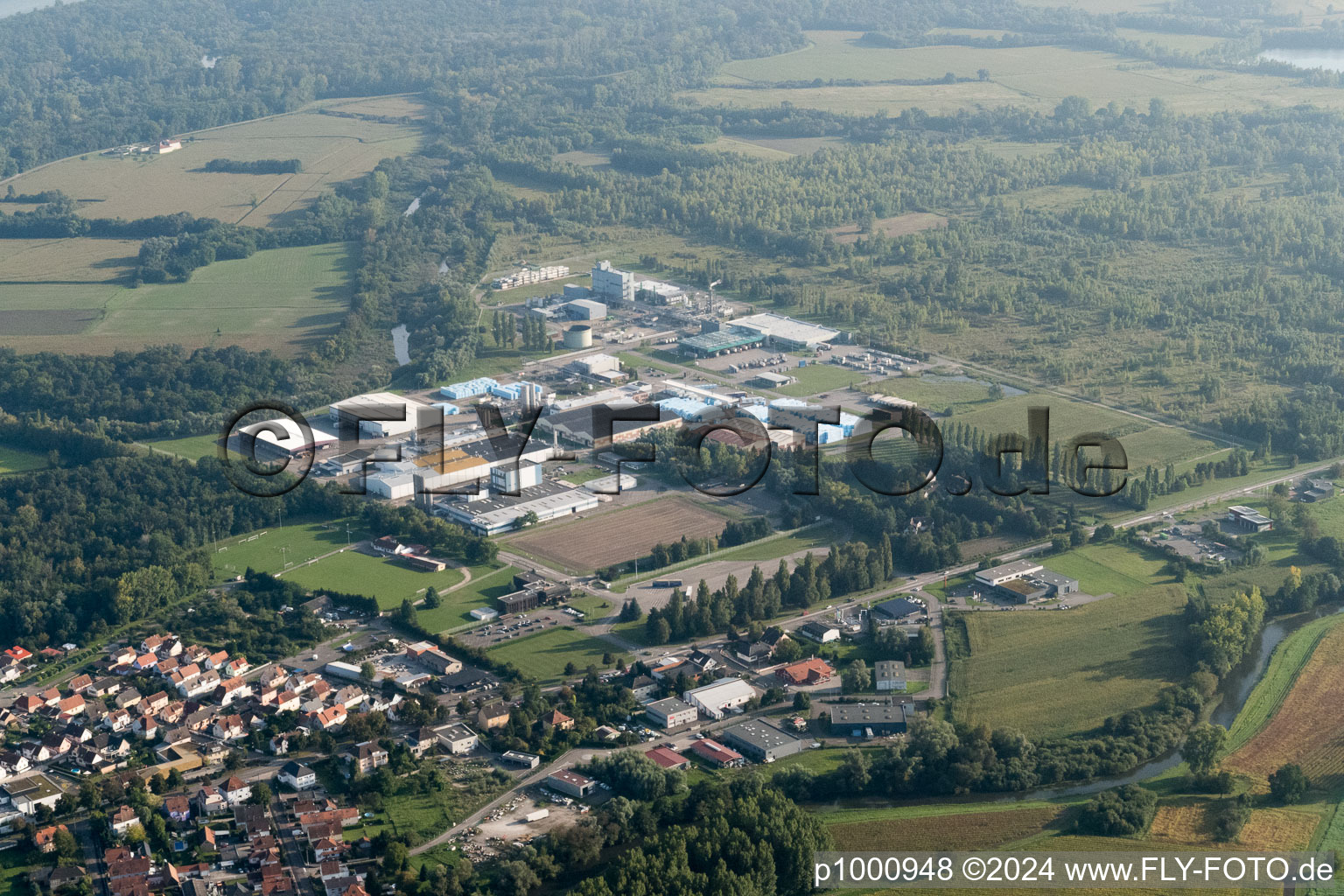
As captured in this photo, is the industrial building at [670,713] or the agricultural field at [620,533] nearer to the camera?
the industrial building at [670,713]

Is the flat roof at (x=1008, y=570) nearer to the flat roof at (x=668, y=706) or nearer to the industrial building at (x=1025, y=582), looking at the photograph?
the industrial building at (x=1025, y=582)

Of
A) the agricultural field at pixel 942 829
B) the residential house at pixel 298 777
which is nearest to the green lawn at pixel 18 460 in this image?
the residential house at pixel 298 777

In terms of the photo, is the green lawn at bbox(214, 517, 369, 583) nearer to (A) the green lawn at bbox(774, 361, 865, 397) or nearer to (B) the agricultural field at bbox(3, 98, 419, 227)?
(A) the green lawn at bbox(774, 361, 865, 397)

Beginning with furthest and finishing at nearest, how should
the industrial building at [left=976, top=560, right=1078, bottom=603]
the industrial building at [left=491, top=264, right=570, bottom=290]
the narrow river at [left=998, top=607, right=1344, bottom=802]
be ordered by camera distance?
1. the industrial building at [left=491, top=264, right=570, bottom=290]
2. the industrial building at [left=976, top=560, right=1078, bottom=603]
3. the narrow river at [left=998, top=607, right=1344, bottom=802]

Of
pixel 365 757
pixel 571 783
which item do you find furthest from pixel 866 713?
pixel 365 757

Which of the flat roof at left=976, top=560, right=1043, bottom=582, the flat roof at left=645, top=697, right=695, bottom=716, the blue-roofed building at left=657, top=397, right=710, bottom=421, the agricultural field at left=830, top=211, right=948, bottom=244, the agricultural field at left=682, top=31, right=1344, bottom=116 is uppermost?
the agricultural field at left=682, top=31, right=1344, bottom=116

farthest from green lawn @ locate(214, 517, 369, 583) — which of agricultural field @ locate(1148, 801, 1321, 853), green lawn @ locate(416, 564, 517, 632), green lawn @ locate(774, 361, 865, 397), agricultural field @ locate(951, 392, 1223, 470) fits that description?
agricultural field @ locate(1148, 801, 1321, 853)

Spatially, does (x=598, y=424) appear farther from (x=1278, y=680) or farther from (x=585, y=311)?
(x=1278, y=680)
